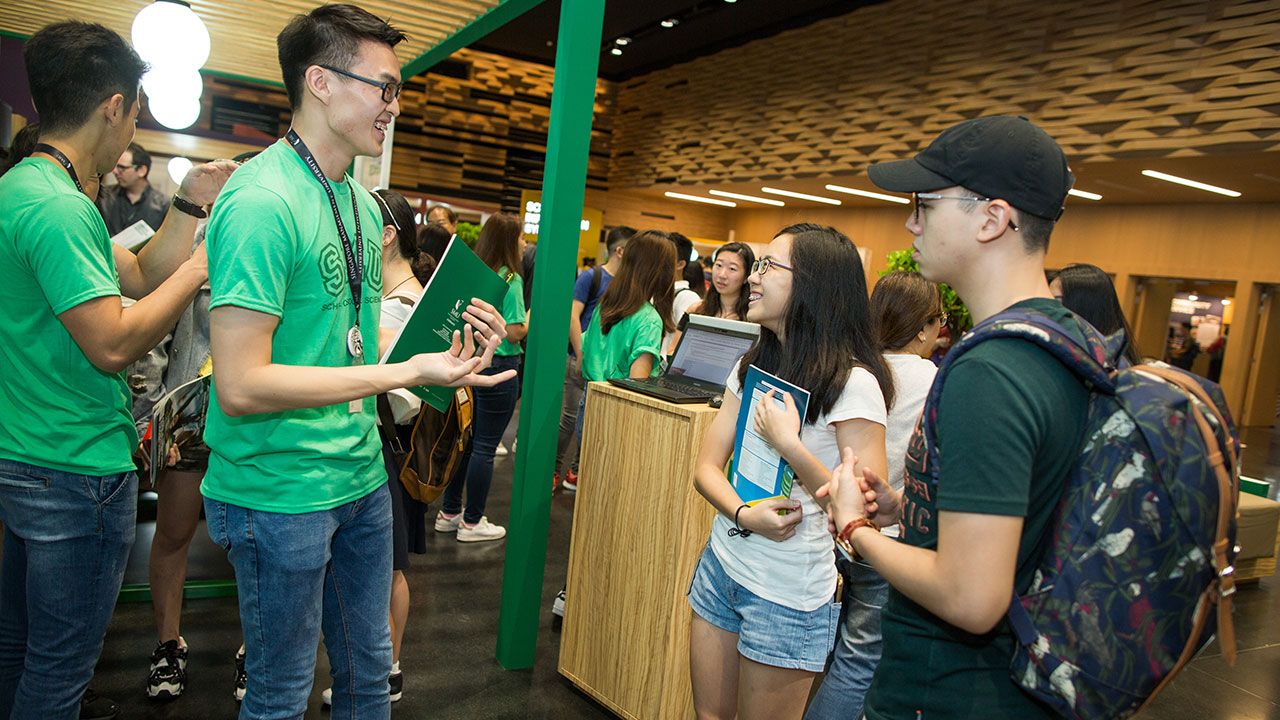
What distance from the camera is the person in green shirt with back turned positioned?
472 centimetres

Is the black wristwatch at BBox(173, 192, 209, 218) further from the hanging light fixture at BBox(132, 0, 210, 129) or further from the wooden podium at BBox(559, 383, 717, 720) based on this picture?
the hanging light fixture at BBox(132, 0, 210, 129)

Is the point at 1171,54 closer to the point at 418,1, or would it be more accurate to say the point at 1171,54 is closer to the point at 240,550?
the point at 418,1

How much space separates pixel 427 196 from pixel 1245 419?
1307cm

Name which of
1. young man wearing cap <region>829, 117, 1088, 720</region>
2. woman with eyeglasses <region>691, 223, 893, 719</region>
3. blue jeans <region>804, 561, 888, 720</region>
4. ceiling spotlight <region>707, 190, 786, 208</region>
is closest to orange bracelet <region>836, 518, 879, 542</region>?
young man wearing cap <region>829, 117, 1088, 720</region>

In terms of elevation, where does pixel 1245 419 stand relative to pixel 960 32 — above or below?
below

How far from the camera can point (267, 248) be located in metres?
1.52

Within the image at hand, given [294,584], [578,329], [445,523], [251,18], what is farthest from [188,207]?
[578,329]

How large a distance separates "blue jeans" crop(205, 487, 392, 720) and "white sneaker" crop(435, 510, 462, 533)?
3251 mm

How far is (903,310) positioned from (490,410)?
2561 mm

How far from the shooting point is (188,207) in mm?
2232

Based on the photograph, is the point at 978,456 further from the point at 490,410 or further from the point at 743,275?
the point at 490,410

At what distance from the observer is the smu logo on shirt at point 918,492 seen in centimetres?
127

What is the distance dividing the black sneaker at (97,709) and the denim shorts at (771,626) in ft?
6.55

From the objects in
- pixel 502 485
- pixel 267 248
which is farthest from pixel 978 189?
pixel 502 485
